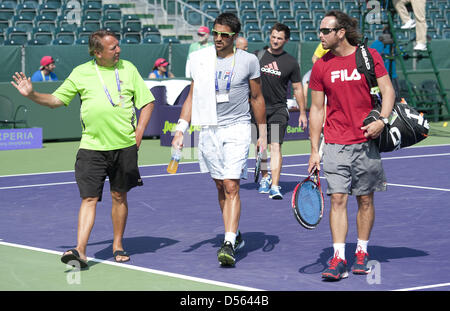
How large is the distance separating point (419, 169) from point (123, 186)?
7.62 metres

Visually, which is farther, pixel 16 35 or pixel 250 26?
pixel 250 26

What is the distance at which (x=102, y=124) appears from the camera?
766 cm

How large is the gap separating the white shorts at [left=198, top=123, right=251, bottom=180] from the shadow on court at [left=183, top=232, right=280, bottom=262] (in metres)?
0.78

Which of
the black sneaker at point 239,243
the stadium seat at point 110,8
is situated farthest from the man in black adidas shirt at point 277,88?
the stadium seat at point 110,8

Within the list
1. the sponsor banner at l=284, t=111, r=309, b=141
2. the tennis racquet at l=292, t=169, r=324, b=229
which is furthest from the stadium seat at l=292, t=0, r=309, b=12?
the tennis racquet at l=292, t=169, r=324, b=229

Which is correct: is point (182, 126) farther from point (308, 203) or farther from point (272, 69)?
point (272, 69)

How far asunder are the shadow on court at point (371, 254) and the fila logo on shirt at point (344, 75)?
→ 5.14ft

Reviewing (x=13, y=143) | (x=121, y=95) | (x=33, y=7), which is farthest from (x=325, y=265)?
(x=33, y=7)

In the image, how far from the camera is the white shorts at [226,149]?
786 centimetres

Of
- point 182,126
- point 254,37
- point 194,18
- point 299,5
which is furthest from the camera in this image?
point 299,5

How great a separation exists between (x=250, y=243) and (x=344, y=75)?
7.55ft

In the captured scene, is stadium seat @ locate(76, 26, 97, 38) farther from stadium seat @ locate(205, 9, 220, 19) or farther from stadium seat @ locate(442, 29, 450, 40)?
stadium seat @ locate(442, 29, 450, 40)

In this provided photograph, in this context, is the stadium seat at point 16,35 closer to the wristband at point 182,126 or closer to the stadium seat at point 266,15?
the stadium seat at point 266,15

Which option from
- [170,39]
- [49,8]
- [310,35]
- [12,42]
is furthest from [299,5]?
[12,42]
